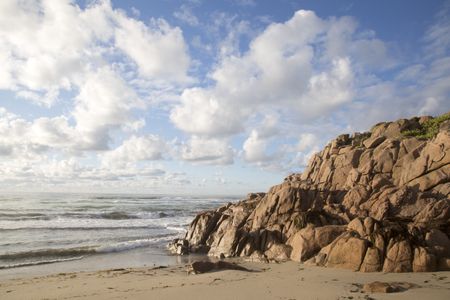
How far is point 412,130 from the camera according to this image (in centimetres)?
2784

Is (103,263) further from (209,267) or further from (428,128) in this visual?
(428,128)

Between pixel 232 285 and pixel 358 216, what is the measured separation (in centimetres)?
871

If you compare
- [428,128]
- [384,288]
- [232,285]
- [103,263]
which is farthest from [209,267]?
[428,128]

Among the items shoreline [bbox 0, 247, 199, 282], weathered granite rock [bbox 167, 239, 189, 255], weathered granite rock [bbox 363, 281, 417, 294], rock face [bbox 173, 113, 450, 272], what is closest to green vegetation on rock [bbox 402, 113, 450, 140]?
rock face [bbox 173, 113, 450, 272]

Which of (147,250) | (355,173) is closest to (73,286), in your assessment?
(147,250)

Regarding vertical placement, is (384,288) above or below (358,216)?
below

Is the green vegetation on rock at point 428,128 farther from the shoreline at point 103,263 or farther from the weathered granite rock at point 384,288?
the weathered granite rock at point 384,288

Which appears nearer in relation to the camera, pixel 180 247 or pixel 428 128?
pixel 180 247

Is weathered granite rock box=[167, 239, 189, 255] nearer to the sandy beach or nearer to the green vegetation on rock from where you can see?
the sandy beach

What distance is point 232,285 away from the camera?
39.1 feet

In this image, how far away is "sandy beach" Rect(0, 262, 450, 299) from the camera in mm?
10609

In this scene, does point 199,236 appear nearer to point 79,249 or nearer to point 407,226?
point 79,249

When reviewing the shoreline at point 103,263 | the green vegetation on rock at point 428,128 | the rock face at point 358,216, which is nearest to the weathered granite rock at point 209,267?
the rock face at point 358,216

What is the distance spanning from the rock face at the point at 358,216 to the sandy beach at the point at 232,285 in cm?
96
